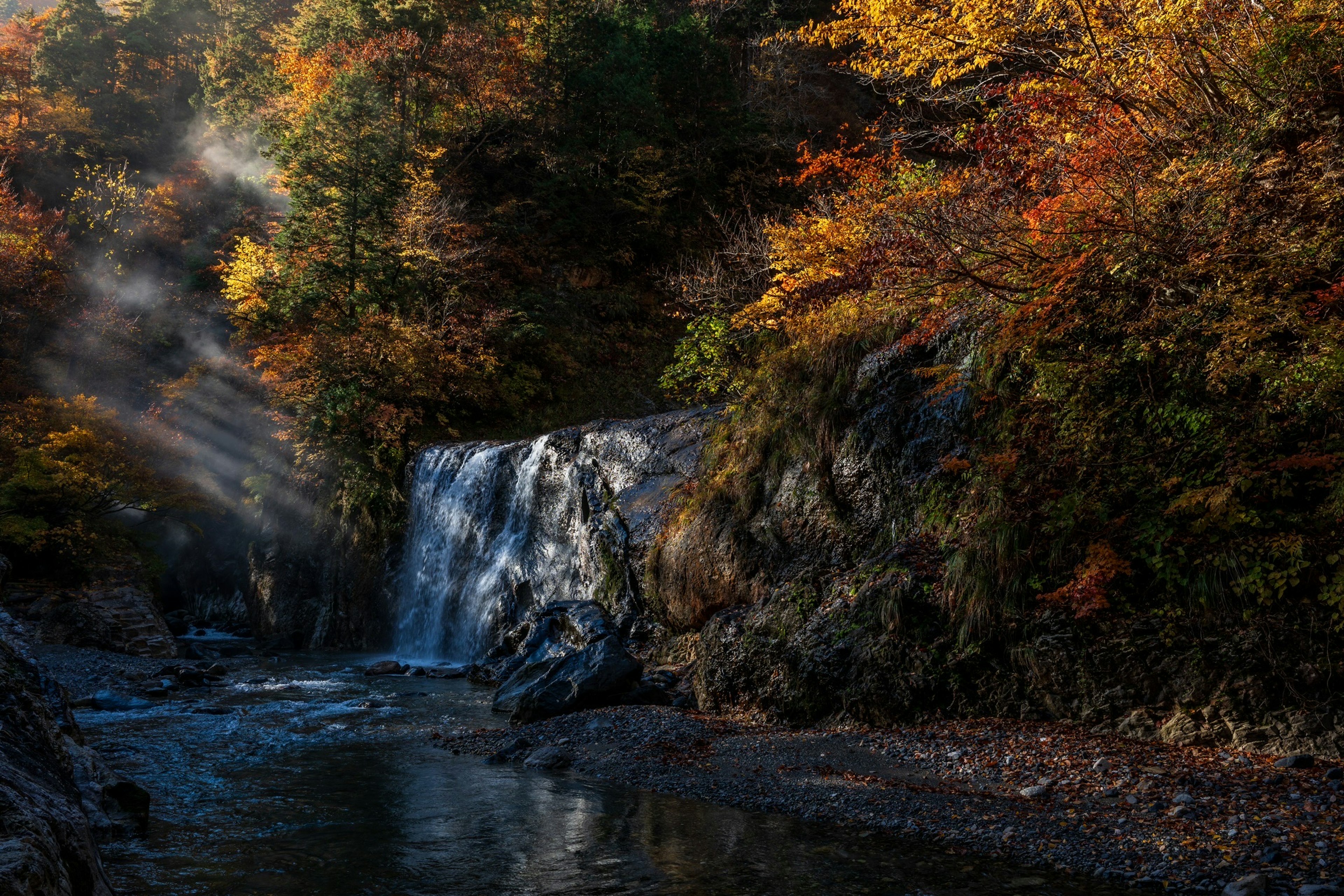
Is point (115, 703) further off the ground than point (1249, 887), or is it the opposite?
point (115, 703)

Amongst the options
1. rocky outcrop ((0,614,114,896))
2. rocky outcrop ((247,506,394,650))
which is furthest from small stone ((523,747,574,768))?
rocky outcrop ((247,506,394,650))

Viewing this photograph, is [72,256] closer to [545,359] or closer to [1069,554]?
[545,359]

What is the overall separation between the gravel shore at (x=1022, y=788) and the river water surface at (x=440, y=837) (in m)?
0.29

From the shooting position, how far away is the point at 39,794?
3619 mm

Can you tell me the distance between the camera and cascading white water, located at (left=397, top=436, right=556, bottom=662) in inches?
675

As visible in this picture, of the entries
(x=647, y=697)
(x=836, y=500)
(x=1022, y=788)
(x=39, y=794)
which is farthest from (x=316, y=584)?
(x=1022, y=788)

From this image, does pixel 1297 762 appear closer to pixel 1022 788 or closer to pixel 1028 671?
pixel 1022 788

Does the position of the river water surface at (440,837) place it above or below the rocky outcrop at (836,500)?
below

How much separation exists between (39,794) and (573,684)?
7547 mm

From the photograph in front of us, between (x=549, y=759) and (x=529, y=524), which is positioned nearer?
(x=549, y=759)

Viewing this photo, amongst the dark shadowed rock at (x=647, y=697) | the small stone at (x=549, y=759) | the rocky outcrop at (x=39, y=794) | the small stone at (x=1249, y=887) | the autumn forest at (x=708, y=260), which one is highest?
the autumn forest at (x=708, y=260)

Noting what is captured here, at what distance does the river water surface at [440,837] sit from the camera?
5.39m

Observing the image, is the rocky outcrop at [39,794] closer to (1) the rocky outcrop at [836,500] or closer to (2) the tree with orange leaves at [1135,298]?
(2) the tree with orange leaves at [1135,298]

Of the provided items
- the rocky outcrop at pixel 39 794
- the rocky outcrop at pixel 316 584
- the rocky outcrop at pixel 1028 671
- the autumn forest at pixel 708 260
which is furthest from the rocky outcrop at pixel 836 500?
the rocky outcrop at pixel 316 584
